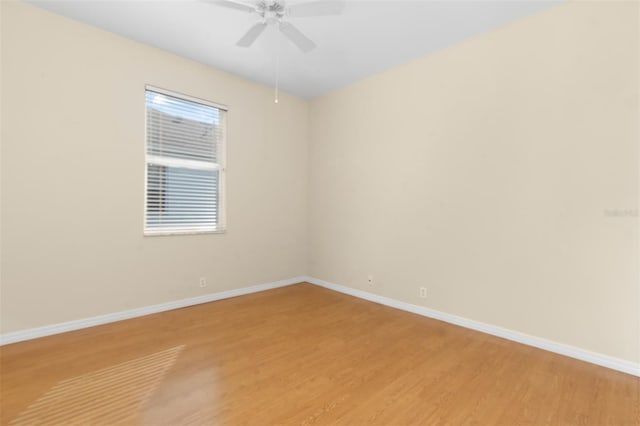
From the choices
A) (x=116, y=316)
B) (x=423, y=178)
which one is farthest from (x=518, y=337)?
(x=116, y=316)

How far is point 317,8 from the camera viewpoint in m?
2.22

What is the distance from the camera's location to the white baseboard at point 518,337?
7.24ft

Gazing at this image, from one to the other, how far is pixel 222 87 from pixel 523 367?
4.30 metres

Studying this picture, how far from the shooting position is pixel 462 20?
2.71 m

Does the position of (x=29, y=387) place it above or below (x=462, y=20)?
below

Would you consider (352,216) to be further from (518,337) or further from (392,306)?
(518,337)

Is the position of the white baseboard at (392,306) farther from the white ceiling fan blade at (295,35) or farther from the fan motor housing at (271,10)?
the fan motor housing at (271,10)

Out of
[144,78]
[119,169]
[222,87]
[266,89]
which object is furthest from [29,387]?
[266,89]

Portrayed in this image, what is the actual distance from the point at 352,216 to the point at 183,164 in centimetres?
231

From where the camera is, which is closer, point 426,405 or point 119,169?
point 426,405

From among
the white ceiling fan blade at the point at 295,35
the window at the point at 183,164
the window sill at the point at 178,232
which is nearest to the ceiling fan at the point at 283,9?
the white ceiling fan blade at the point at 295,35

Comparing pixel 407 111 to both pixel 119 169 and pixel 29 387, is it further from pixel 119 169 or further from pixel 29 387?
pixel 29 387

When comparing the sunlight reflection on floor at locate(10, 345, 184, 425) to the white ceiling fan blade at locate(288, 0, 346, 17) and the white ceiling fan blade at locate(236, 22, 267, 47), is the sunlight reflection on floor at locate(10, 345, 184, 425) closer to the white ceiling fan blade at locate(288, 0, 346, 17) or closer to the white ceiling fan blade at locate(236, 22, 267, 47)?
the white ceiling fan blade at locate(236, 22, 267, 47)

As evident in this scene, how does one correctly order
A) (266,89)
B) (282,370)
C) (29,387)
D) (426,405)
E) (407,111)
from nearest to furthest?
(426,405) → (29,387) → (282,370) → (407,111) → (266,89)
